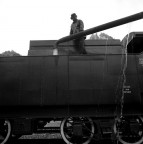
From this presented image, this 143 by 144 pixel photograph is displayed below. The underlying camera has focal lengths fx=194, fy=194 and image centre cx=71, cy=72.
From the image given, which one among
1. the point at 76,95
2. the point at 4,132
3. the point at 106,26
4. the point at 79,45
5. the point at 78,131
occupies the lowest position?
the point at 4,132

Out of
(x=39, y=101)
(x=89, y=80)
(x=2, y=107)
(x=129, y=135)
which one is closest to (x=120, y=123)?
(x=129, y=135)

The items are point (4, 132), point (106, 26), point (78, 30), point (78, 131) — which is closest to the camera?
point (78, 131)

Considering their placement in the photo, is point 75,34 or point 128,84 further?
point 75,34

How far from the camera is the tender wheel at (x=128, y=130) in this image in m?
6.05

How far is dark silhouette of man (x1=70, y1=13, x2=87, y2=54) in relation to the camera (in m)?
7.72

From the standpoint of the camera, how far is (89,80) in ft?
20.7

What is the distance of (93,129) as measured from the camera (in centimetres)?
625

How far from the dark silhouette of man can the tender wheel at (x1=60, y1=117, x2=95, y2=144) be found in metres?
2.71

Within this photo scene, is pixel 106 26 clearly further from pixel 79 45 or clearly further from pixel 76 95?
pixel 76 95

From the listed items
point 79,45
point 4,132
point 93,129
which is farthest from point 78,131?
point 79,45

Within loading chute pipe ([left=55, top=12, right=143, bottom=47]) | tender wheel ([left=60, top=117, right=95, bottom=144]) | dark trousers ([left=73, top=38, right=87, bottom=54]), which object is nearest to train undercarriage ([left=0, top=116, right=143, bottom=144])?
tender wheel ([left=60, top=117, right=95, bottom=144])

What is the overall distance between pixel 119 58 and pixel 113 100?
1425 millimetres

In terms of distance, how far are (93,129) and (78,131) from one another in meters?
0.50

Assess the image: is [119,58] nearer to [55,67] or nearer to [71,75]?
[71,75]
